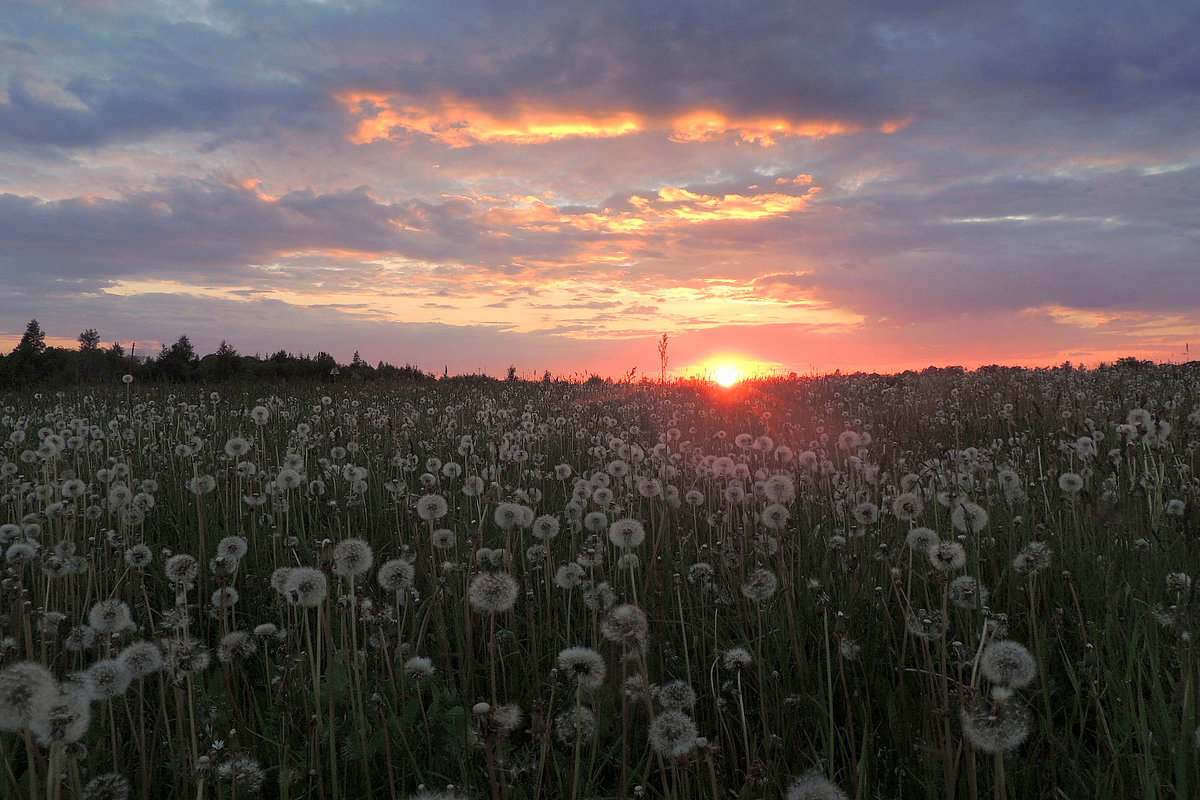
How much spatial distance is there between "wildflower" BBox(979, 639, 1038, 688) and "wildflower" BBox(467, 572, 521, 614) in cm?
158

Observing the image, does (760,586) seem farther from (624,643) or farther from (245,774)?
(245,774)

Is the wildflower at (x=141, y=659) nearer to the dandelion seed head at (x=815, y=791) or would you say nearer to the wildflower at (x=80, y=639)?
the wildflower at (x=80, y=639)

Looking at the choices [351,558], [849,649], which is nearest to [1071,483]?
[849,649]

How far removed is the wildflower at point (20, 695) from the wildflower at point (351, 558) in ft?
3.61

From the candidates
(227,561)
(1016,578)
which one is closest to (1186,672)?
(1016,578)

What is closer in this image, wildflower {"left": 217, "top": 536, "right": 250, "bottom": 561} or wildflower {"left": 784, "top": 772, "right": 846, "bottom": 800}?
wildflower {"left": 784, "top": 772, "right": 846, "bottom": 800}

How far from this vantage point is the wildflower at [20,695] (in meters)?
1.63

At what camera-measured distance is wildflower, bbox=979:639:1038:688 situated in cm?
203

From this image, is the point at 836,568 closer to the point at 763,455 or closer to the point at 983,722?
the point at 983,722

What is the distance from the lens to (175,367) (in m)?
23.2

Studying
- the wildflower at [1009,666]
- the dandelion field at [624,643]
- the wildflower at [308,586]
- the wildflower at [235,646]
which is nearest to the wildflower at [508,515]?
the dandelion field at [624,643]

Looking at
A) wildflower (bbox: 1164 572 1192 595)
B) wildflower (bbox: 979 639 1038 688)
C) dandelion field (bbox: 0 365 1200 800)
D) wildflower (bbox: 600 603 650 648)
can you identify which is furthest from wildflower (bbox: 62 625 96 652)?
wildflower (bbox: 1164 572 1192 595)

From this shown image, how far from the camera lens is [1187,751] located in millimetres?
2006

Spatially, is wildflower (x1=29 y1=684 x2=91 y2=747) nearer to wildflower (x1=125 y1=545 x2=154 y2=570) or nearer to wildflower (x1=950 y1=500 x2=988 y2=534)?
wildflower (x1=125 y1=545 x2=154 y2=570)
